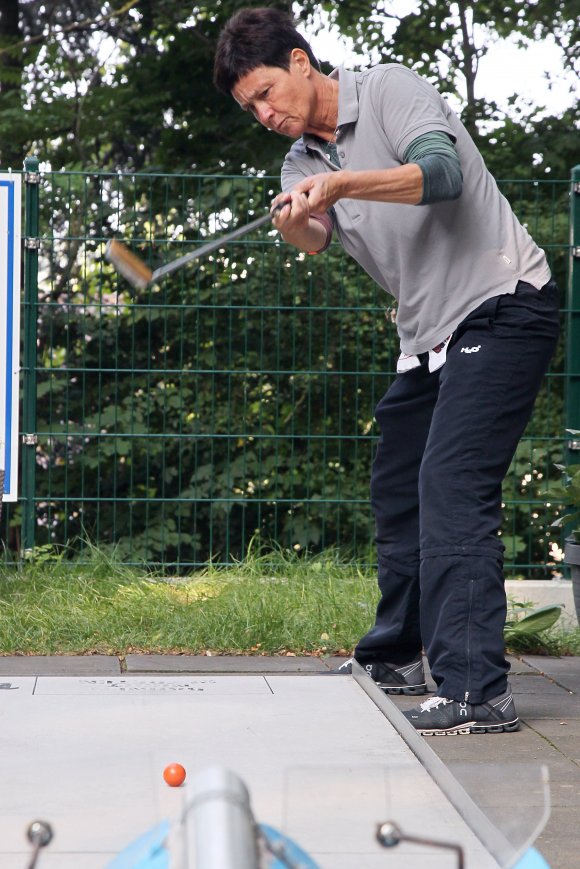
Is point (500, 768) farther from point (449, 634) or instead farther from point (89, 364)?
point (89, 364)

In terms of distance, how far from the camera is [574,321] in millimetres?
5414

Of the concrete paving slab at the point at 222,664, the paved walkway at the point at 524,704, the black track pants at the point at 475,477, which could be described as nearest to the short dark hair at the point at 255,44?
the black track pants at the point at 475,477

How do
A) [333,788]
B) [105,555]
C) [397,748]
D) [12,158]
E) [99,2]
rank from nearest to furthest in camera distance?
[333,788]
[397,748]
[105,555]
[12,158]
[99,2]

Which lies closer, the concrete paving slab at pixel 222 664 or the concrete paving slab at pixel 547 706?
the concrete paving slab at pixel 547 706

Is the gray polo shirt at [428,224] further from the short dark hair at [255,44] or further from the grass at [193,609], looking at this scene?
the grass at [193,609]

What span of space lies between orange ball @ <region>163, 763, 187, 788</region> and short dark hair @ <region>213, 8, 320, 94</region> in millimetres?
2399

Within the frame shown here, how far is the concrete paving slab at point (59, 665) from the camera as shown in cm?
354

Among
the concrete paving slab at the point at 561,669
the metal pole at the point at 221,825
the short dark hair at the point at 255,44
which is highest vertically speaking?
the short dark hair at the point at 255,44

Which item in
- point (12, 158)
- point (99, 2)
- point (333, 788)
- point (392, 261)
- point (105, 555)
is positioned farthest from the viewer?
point (99, 2)

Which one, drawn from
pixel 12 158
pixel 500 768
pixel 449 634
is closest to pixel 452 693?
pixel 449 634

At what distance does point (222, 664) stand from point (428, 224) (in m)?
1.64

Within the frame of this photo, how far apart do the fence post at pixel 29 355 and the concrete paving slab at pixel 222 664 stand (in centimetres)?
166

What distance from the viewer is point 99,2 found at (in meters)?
8.84

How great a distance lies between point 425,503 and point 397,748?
1.05 m
